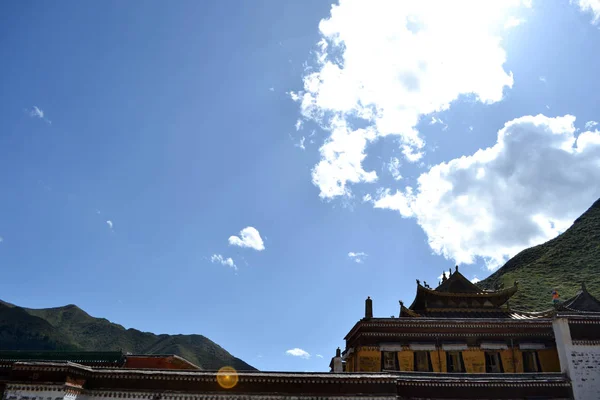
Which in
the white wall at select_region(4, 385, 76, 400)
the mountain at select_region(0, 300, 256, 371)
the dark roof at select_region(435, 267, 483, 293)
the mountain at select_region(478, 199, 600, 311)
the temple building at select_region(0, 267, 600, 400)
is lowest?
the white wall at select_region(4, 385, 76, 400)

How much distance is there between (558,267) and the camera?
8069 centimetres

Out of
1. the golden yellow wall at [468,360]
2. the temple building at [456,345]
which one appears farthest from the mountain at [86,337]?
the temple building at [456,345]

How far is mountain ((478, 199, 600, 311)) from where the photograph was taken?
67.3 metres

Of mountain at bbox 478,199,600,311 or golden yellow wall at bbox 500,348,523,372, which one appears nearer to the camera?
golden yellow wall at bbox 500,348,523,372

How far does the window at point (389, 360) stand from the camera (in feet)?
82.9

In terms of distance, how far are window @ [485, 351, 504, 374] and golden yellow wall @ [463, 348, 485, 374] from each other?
13.6 inches

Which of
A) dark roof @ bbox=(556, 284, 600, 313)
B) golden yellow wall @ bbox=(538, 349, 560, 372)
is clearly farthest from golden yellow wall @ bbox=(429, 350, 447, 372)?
dark roof @ bbox=(556, 284, 600, 313)

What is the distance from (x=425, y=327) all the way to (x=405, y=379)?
6.44 metres

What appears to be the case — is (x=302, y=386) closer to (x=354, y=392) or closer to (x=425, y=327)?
(x=354, y=392)

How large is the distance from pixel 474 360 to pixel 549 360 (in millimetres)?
4260

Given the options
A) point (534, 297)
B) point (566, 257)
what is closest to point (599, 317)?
point (534, 297)

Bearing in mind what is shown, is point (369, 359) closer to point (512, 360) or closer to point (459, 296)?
point (512, 360)

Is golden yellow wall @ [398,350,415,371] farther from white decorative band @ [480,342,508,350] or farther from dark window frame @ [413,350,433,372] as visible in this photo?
white decorative band @ [480,342,508,350]

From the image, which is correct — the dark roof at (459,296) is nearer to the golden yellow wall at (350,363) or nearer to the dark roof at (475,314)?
the dark roof at (475,314)
